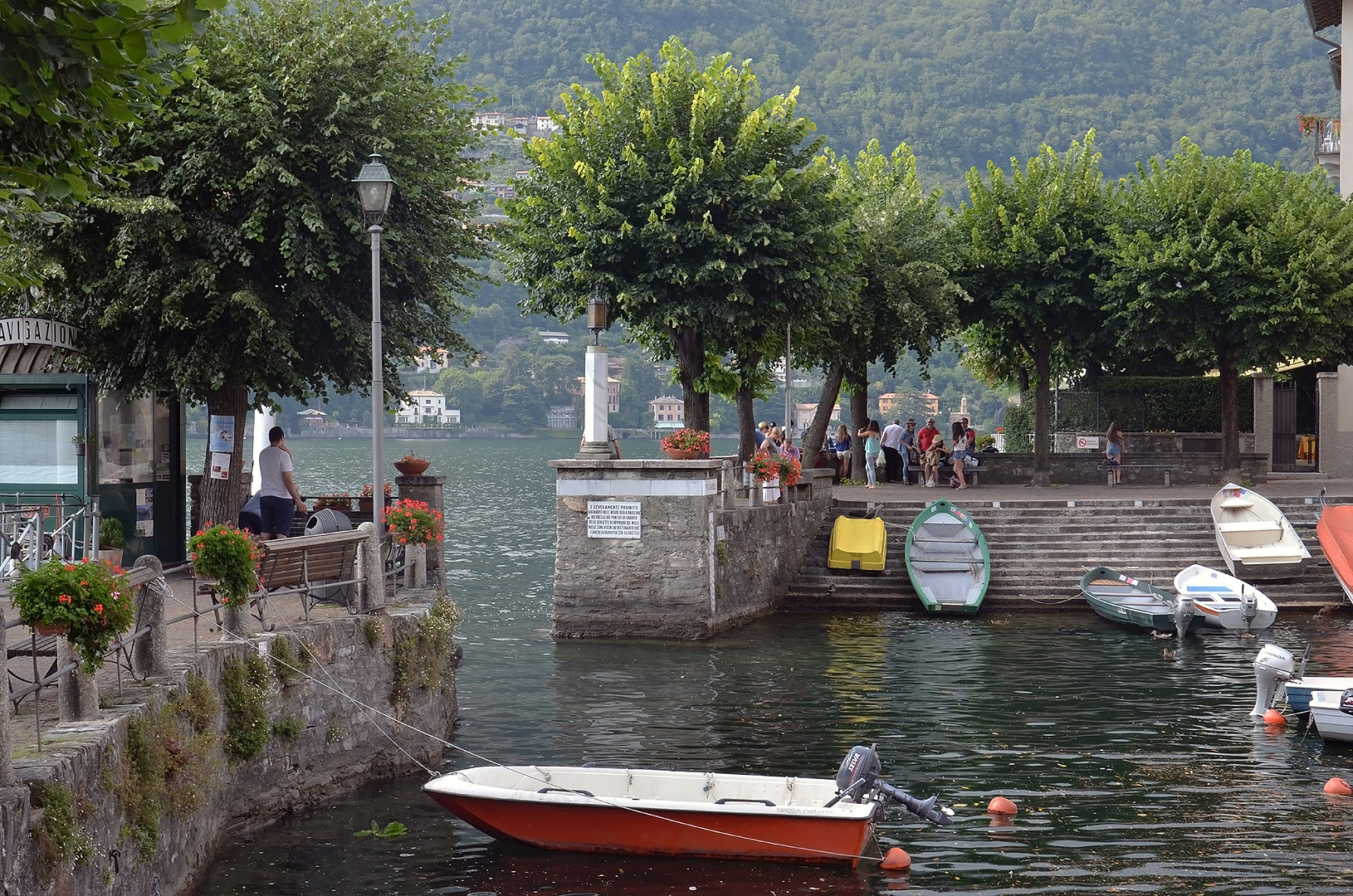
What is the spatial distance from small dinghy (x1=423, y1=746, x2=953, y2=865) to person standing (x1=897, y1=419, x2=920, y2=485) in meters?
25.2

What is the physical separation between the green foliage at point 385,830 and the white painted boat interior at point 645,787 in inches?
25.8

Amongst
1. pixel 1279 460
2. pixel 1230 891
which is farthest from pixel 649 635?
pixel 1279 460

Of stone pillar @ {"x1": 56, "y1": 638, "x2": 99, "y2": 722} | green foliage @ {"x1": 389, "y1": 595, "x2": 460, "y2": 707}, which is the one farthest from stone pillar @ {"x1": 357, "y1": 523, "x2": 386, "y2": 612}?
stone pillar @ {"x1": 56, "y1": 638, "x2": 99, "y2": 722}

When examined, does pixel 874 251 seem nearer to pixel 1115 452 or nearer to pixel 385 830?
pixel 1115 452

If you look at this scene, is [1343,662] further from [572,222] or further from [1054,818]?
[572,222]

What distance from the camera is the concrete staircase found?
1081 inches

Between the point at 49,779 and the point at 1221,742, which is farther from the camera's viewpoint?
the point at 1221,742

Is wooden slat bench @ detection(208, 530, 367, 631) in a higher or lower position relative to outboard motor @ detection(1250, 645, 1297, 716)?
higher

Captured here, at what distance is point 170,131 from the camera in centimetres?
1772

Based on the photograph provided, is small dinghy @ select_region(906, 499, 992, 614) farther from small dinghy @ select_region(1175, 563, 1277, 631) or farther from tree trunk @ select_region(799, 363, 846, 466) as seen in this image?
tree trunk @ select_region(799, 363, 846, 466)

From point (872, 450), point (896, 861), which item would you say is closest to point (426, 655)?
point (896, 861)

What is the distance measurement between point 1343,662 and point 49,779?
1853 centimetres

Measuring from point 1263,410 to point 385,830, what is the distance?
34.0 meters

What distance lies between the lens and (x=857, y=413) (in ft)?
132
